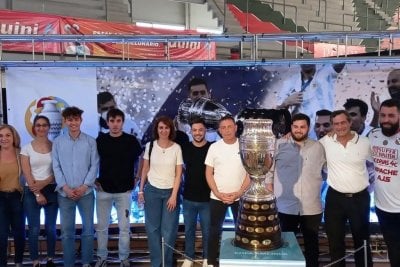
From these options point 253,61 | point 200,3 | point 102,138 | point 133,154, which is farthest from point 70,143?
point 200,3

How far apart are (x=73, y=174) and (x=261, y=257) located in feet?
6.89

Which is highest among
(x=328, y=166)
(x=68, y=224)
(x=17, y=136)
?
(x=17, y=136)

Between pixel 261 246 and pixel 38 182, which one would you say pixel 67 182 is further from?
pixel 261 246

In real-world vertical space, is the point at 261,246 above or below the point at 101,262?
above

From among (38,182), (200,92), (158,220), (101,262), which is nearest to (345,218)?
(158,220)

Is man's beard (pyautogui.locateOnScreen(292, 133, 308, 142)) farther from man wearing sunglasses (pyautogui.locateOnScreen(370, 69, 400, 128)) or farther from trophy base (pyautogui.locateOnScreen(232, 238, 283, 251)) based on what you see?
trophy base (pyautogui.locateOnScreen(232, 238, 283, 251))

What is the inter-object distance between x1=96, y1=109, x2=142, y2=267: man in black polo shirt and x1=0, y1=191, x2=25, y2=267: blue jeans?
0.62m

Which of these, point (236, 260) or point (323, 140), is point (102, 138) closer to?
point (323, 140)

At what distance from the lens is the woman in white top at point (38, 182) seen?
12.5 feet

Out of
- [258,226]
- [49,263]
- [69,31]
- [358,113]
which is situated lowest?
[49,263]

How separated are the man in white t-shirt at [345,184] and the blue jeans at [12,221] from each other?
2.44 meters

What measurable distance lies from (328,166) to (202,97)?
133cm

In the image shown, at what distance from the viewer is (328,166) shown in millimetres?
3469

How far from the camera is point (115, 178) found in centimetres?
387
